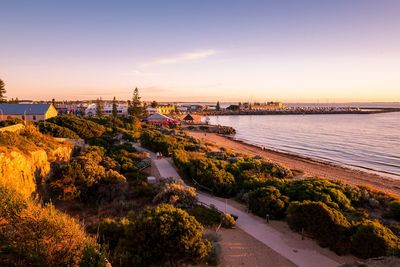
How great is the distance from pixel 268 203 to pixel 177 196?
456 centimetres

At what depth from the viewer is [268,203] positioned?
14312 millimetres

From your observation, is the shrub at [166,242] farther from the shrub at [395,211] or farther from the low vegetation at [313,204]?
the shrub at [395,211]

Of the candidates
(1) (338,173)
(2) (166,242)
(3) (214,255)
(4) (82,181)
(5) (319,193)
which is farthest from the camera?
(1) (338,173)

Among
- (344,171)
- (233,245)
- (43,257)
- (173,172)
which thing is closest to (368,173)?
(344,171)

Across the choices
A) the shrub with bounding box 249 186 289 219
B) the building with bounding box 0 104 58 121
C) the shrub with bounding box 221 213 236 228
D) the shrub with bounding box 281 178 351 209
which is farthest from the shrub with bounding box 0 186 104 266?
the building with bounding box 0 104 58 121

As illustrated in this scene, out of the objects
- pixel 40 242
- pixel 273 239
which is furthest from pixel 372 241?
pixel 40 242

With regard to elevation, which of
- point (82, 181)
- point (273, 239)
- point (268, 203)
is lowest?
point (273, 239)

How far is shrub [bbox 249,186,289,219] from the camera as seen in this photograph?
14.1 meters

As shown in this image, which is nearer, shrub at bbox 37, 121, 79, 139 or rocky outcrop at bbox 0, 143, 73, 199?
rocky outcrop at bbox 0, 143, 73, 199

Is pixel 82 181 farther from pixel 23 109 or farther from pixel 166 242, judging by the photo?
pixel 23 109

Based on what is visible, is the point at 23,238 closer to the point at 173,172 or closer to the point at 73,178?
the point at 73,178

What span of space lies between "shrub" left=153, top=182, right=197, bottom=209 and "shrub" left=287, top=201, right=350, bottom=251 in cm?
503

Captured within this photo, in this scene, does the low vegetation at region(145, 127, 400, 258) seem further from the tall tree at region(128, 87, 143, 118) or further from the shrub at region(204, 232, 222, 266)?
the tall tree at region(128, 87, 143, 118)

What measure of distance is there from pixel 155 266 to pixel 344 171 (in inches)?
990
